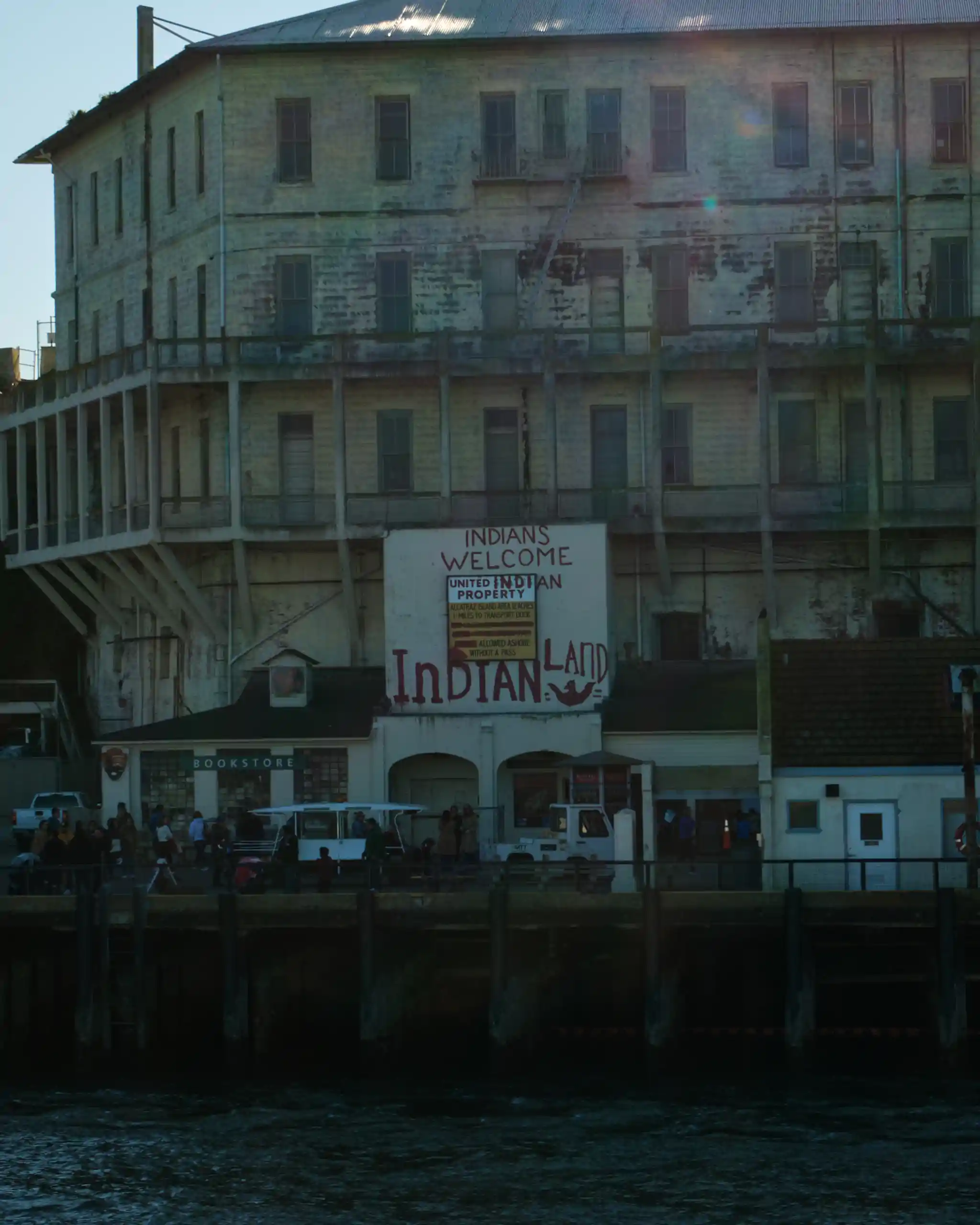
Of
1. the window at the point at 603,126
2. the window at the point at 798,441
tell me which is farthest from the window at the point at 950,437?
the window at the point at 603,126

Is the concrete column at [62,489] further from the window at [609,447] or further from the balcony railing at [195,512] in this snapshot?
the window at [609,447]

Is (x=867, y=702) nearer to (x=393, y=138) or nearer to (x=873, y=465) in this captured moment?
(x=873, y=465)

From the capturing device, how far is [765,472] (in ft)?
207

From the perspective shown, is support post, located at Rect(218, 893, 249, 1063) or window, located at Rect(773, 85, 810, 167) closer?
support post, located at Rect(218, 893, 249, 1063)

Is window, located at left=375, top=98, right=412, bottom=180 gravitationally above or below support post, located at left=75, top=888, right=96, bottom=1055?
above

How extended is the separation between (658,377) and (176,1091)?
91.6ft

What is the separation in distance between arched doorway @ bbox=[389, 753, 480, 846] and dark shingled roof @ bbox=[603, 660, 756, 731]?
3.74 metres

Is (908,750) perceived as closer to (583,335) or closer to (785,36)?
(583,335)

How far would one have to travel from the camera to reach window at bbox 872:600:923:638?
6456 centimetres

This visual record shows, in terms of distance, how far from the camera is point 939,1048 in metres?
41.8

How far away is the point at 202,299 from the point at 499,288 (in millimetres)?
8048

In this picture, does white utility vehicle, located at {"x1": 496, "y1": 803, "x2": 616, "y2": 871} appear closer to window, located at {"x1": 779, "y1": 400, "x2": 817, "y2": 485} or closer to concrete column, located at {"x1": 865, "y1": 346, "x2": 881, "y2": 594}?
concrete column, located at {"x1": 865, "y1": 346, "x2": 881, "y2": 594}

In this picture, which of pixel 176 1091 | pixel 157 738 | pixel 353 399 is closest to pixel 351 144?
pixel 353 399

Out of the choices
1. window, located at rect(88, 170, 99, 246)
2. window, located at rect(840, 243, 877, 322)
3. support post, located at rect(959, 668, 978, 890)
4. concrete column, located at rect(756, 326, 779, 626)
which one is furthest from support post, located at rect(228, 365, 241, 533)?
support post, located at rect(959, 668, 978, 890)
